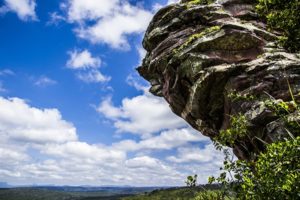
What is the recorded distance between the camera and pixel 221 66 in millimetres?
35875

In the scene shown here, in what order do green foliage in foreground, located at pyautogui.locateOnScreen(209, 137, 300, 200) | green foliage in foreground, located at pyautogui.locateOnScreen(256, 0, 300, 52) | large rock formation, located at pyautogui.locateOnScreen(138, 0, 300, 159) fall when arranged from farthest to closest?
large rock formation, located at pyautogui.locateOnScreen(138, 0, 300, 159) < green foliage in foreground, located at pyautogui.locateOnScreen(256, 0, 300, 52) < green foliage in foreground, located at pyautogui.locateOnScreen(209, 137, 300, 200)

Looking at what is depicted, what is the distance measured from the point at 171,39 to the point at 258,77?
43.0ft

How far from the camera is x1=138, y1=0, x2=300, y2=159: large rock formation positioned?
3200 centimetres

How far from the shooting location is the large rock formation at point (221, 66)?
32000 mm

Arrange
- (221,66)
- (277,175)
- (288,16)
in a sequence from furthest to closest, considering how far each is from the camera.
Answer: (221,66) → (288,16) → (277,175)

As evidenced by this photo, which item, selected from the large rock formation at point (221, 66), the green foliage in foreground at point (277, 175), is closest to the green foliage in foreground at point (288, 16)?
the large rock formation at point (221, 66)

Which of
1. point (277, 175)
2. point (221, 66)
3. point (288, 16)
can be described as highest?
point (221, 66)

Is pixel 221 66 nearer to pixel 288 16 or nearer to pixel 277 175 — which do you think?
pixel 288 16

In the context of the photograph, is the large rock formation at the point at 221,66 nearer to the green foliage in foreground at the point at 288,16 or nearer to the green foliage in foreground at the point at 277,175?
the green foliage in foreground at the point at 288,16

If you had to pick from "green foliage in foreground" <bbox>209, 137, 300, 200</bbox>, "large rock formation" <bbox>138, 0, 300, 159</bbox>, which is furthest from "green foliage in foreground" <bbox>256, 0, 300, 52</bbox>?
"green foliage in foreground" <bbox>209, 137, 300, 200</bbox>

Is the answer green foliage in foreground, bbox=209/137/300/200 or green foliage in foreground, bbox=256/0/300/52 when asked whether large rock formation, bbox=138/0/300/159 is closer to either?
green foliage in foreground, bbox=256/0/300/52

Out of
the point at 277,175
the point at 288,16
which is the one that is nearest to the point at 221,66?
the point at 288,16

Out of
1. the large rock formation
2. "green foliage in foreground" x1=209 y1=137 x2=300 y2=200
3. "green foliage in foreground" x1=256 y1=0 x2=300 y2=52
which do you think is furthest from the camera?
the large rock formation

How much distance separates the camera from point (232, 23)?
3703cm
